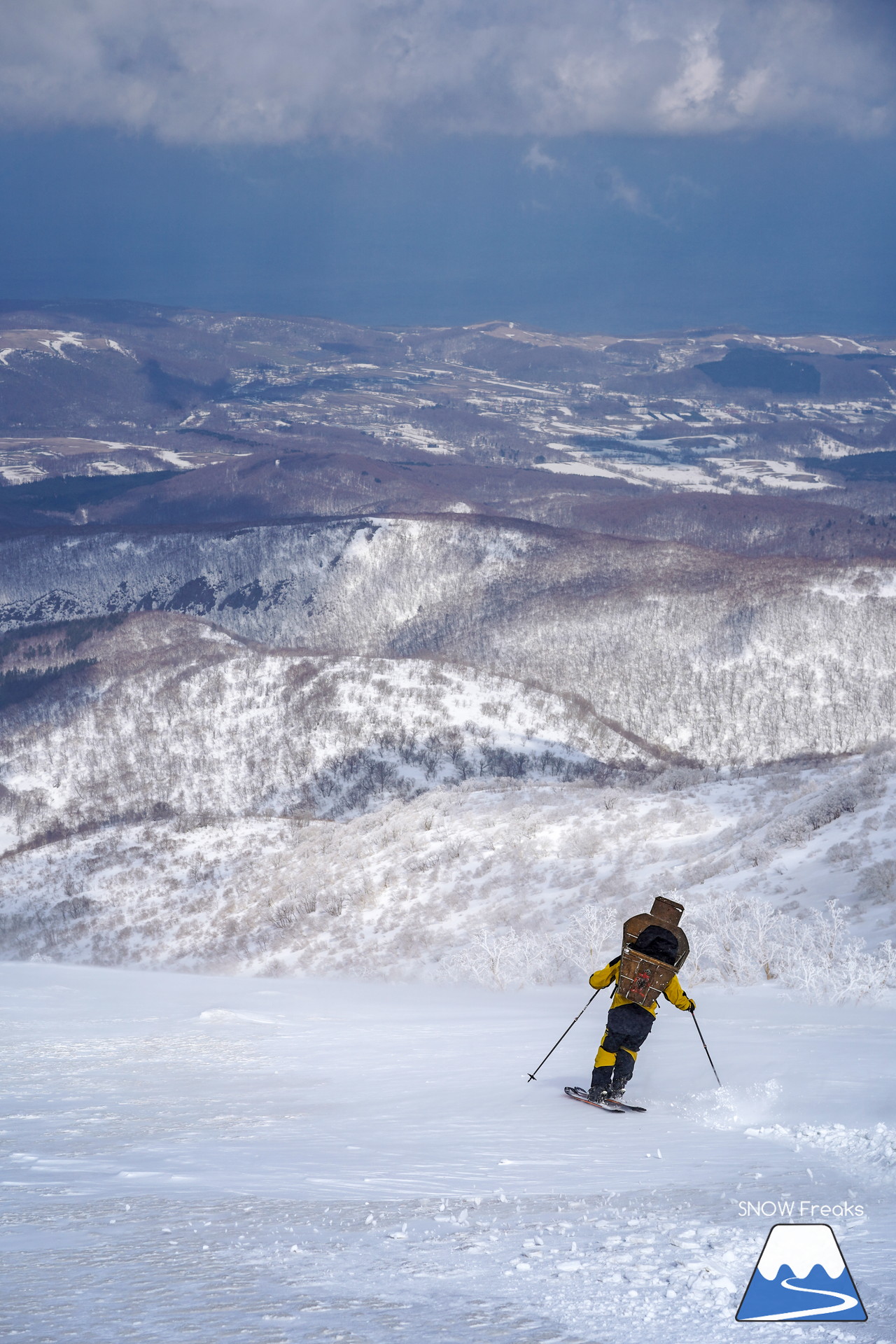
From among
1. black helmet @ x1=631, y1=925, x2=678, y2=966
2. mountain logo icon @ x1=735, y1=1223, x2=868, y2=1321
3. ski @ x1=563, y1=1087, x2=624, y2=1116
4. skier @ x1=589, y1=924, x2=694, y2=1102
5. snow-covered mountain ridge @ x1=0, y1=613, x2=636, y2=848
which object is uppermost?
snow-covered mountain ridge @ x1=0, y1=613, x2=636, y2=848

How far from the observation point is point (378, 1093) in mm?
11641

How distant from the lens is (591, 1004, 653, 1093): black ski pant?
10.4m

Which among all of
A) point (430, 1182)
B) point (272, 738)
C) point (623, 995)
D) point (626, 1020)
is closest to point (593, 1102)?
point (626, 1020)

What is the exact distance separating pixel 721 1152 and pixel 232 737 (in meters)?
132

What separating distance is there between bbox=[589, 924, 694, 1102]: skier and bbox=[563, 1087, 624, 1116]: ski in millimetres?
53

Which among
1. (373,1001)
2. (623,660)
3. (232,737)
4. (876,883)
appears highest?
(623,660)

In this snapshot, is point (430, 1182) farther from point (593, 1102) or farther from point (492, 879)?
point (492, 879)

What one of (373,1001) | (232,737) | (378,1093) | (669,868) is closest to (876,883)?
(669,868)

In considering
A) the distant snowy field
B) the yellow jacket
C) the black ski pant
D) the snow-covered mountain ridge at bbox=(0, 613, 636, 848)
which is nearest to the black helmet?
the yellow jacket

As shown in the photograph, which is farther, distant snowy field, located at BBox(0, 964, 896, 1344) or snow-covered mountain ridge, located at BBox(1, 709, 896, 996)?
snow-covered mountain ridge, located at BBox(1, 709, 896, 996)

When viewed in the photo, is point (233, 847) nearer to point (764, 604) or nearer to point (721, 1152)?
point (721, 1152)

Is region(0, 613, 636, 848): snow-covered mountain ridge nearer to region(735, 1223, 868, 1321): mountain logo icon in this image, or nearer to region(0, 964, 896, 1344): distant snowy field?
region(0, 964, 896, 1344): distant snowy field

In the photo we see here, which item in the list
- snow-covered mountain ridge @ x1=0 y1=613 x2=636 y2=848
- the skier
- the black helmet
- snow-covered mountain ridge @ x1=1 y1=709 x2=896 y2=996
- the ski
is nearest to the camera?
the ski

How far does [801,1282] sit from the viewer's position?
577cm
